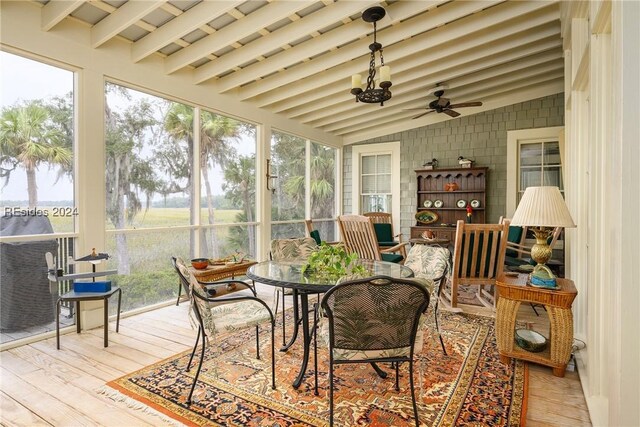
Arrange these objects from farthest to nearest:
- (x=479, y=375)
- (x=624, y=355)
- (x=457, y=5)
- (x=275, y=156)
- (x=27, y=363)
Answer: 1. (x=275, y=156)
2. (x=457, y=5)
3. (x=27, y=363)
4. (x=479, y=375)
5. (x=624, y=355)

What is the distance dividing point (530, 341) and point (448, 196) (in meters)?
4.60

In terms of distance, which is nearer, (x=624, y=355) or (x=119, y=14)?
(x=624, y=355)

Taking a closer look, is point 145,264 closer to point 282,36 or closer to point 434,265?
point 282,36

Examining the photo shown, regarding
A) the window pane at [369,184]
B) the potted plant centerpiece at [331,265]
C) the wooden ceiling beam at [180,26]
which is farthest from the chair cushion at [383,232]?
the wooden ceiling beam at [180,26]

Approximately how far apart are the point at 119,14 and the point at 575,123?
4.29m

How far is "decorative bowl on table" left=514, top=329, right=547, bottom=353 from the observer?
2661 mm

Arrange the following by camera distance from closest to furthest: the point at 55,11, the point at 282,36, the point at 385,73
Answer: the point at 55,11 < the point at 385,73 < the point at 282,36

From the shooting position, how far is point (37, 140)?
320cm

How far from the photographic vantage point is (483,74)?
547 cm

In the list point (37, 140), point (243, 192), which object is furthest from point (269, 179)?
point (37, 140)

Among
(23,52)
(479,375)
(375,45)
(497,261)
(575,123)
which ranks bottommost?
(479,375)

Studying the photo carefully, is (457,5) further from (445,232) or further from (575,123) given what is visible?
(445,232)

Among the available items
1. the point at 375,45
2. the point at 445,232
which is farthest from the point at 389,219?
the point at 375,45

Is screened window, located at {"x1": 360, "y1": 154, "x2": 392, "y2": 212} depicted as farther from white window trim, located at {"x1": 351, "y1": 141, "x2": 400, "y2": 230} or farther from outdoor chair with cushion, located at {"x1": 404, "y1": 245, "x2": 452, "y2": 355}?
outdoor chair with cushion, located at {"x1": 404, "y1": 245, "x2": 452, "y2": 355}
